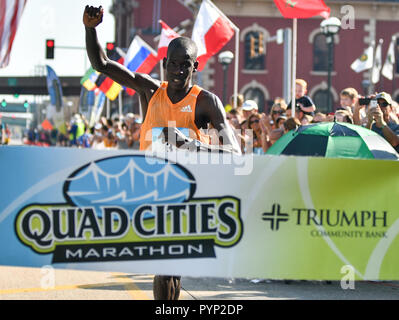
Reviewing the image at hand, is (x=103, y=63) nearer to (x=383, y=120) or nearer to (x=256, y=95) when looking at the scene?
(x=383, y=120)

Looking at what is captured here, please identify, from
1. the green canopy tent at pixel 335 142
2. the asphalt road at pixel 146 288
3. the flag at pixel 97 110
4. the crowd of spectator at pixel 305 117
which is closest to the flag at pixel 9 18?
the asphalt road at pixel 146 288

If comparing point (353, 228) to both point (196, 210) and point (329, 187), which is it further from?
point (196, 210)

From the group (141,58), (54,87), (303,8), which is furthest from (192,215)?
(54,87)

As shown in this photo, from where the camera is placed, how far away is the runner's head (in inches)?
199

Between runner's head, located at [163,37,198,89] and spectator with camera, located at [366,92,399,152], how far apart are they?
15.9ft

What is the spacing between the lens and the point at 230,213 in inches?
171

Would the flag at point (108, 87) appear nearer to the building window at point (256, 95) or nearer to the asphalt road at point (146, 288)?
the asphalt road at point (146, 288)

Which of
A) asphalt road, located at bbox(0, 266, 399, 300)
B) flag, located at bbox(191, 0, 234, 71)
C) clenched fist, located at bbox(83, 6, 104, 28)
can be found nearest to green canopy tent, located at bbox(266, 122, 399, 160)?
asphalt road, located at bbox(0, 266, 399, 300)

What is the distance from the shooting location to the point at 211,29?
59.0ft

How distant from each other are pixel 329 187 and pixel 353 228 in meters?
0.26

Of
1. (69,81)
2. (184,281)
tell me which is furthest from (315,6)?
(69,81)

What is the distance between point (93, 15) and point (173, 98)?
2.50 ft

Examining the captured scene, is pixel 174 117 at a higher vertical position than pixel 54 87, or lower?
lower

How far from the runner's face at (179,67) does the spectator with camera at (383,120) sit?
4.83 metres
